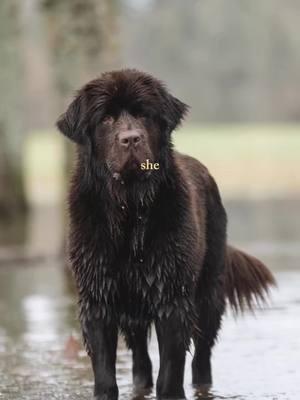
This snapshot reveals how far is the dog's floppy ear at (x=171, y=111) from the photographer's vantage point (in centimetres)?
722

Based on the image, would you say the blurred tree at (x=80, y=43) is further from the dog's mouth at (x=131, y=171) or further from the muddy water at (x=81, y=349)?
the dog's mouth at (x=131, y=171)

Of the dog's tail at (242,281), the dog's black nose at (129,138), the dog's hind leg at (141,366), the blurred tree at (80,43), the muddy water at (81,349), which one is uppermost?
the blurred tree at (80,43)

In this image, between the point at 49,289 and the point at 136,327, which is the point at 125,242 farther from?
the point at 49,289

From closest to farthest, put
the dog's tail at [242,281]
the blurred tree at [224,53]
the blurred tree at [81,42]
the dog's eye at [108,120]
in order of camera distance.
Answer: the dog's eye at [108,120] < the dog's tail at [242,281] < the blurred tree at [81,42] < the blurred tree at [224,53]

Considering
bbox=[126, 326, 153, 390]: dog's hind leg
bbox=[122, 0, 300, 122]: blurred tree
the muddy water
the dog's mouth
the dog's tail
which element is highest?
bbox=[122, 0, 300, 122]: blurred tree

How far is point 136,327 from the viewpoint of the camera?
291 inches

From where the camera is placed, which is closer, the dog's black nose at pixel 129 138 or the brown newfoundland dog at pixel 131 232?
the dog's black nose at pixel 129 138

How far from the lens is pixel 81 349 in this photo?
376 inches

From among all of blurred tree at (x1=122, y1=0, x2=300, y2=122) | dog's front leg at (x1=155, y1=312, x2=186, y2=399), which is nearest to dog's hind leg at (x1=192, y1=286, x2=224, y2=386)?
dog's front leg at (x1=155, y1=312, x2=186, y2=399)

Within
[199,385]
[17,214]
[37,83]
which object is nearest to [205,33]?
[37,83]

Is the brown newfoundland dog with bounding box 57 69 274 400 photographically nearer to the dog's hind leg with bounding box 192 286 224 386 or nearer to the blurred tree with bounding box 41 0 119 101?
the dog's hind leg with bounding box 192 286 224 386

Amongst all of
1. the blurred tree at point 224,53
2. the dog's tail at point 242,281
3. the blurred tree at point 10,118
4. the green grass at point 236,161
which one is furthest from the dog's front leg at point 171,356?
the blurred tree at point 224,53

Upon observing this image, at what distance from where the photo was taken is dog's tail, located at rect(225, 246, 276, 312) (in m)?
8.77

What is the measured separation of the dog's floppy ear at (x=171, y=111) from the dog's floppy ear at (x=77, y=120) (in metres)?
0.40
